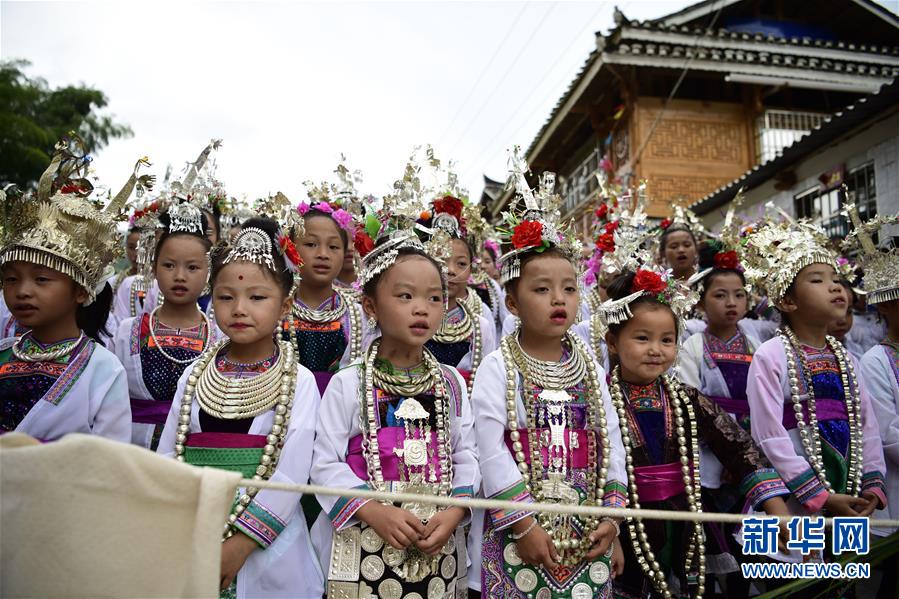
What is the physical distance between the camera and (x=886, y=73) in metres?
13.3

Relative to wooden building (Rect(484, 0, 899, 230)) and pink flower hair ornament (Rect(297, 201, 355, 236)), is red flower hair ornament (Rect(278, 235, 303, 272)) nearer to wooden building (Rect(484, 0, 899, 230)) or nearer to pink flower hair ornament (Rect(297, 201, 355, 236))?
pink flower hair ornament (Rect(297, 201, 355, 236))

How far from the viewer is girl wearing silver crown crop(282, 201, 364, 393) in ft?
13.5

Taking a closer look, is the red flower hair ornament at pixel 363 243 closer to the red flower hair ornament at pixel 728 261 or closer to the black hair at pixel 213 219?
the black hair at pixel 213 219

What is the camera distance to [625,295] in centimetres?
354

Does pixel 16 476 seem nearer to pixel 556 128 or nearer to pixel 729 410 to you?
pixel 729 410

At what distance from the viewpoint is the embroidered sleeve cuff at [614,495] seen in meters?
2.93

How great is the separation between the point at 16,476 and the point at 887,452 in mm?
4519

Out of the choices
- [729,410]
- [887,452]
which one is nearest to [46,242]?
[729,410]

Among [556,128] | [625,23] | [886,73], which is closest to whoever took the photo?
[625,23]

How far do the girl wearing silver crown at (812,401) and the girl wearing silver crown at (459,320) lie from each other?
5.92 ft

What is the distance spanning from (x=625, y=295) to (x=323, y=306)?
6.79 feet

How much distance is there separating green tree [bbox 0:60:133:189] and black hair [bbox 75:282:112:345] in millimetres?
10249

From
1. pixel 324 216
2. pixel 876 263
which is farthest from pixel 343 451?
pixel 876 263

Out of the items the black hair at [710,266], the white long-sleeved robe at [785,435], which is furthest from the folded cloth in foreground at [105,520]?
the black hair at [710,266]
